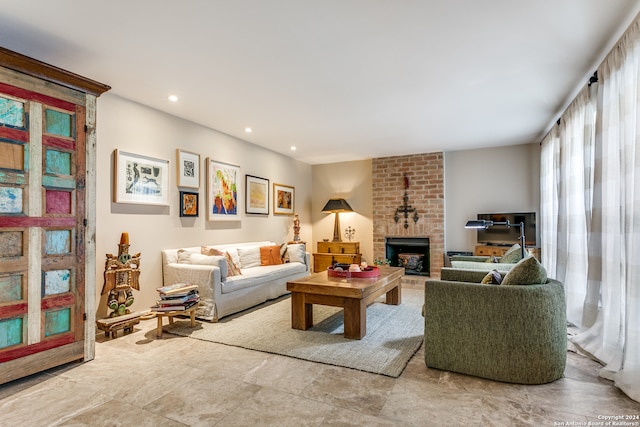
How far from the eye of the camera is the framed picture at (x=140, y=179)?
11.8 feet

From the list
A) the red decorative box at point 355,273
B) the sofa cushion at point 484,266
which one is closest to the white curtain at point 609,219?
the sofa cushion at point 484,266

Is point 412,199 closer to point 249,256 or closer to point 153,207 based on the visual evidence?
point 249,256

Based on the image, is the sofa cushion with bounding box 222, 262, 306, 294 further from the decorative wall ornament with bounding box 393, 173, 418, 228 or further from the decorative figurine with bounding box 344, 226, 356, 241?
the decorative wall ornament with bounding box 393, 173, 418, 228

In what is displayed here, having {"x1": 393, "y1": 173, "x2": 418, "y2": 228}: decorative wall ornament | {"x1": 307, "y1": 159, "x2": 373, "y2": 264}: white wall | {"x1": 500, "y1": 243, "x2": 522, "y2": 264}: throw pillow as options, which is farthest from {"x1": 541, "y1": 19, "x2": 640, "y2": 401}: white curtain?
{"x1": 307, "y1": 159, "x2": 373, "y2": 264}: white wall

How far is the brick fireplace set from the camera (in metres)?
6.15

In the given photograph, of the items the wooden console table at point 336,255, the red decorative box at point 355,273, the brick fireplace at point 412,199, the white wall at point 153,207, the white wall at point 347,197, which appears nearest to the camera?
the white wall at point 153,207

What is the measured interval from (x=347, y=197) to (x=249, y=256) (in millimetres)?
2886

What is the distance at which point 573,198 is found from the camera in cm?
361

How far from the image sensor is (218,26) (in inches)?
91.0

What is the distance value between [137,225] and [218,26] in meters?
2.46

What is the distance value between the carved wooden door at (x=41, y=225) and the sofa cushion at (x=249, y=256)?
2.25 m

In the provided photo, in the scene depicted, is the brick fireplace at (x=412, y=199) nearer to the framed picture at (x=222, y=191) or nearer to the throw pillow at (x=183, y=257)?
the framed picture at (x=222, y=191)

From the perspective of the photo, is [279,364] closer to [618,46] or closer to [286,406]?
[286,406]

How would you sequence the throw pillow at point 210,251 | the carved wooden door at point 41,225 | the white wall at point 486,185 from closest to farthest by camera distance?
the carved wooden door at point 41,225 → the throw pillow at point 210,251 → the white wall at point 486,185
